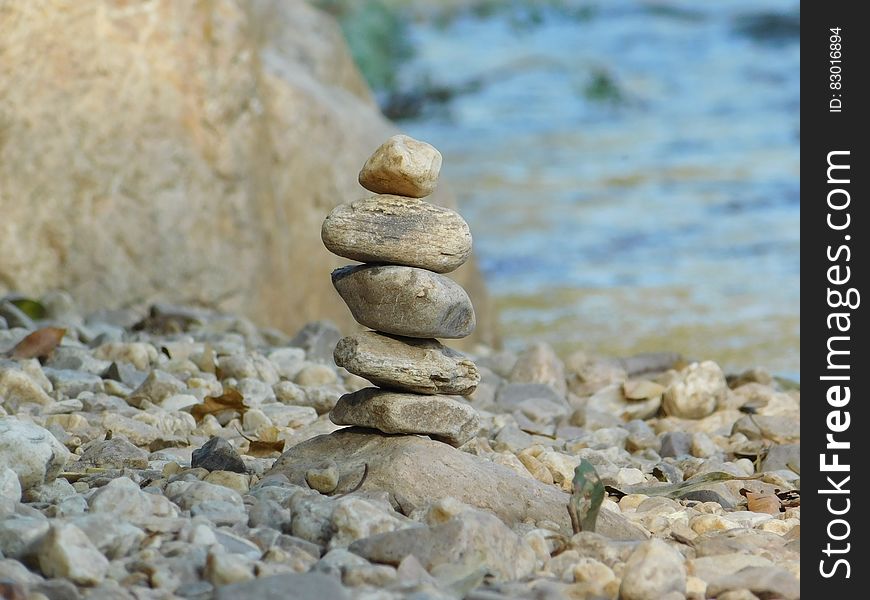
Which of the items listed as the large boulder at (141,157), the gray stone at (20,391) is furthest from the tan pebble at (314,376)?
the large boulder at (141,157)

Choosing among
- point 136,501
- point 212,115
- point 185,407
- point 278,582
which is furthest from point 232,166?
point 278,582

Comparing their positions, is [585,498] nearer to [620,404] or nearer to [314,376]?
[314,376]

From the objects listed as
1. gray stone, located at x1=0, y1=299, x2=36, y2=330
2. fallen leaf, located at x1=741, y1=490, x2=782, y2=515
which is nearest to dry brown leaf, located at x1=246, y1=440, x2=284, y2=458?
fallen leaf, located at x1=741, y1=490, x2=782, y2=515

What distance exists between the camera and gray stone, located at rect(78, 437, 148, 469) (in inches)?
131

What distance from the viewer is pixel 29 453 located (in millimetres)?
2914

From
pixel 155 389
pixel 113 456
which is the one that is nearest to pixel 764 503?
pixel 113 456

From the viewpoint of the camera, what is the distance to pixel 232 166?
6027mm

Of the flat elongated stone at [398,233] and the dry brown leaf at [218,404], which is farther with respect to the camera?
the dry brown leaf at [218,404]

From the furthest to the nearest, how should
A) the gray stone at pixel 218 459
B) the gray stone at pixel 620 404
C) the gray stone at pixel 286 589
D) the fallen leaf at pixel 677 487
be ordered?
the gray stone at pixel 620 404
the fallen leaf at pixel 677 487
the gray stone at pixel 218 459
the gray stone at pixel 286 589

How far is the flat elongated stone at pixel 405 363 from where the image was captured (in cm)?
319

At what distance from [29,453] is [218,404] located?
1117 millimetres

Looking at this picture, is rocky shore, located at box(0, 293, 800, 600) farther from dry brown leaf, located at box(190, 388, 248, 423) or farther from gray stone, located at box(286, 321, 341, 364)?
gray stone, located at box(286, 321, 341, 364)

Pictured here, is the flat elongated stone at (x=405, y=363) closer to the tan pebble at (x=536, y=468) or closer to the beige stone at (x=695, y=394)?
the tan pebble at (x=536, y=468)

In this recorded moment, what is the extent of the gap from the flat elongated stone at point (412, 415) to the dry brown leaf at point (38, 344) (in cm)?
158
